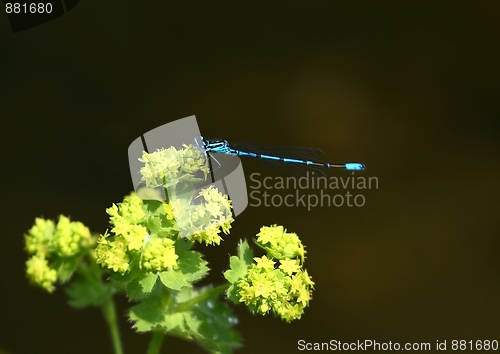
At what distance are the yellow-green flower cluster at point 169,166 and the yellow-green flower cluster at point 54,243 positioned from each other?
0.44 ft

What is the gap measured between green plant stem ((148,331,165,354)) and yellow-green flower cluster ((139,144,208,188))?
241 millimetres

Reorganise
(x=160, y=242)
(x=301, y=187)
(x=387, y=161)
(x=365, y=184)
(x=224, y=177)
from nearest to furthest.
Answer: (x=160, y=242) < (x=224, y=177) < (x=301, y=187) < (x=365, y=184) < (x=387, y=161)

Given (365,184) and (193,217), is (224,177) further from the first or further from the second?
(365,184)

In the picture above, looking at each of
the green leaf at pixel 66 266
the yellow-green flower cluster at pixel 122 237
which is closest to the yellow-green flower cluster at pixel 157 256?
the yellow-green flower cluster at pixel 122 237

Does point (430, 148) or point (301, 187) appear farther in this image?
point (430, 148)

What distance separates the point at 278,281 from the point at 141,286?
226 mm

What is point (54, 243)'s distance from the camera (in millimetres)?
860

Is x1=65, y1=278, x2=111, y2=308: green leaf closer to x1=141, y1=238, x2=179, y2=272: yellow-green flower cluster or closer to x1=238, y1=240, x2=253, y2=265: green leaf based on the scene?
x1=141, y1=238, x2=179, y2=272: yellow-green flower cluster

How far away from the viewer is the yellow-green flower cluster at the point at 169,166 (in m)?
0.90

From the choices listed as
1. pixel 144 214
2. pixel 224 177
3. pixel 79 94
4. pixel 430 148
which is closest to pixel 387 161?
pixel 430 148

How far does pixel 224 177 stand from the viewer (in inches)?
39.5

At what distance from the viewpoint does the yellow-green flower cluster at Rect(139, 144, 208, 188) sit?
2.97 feet

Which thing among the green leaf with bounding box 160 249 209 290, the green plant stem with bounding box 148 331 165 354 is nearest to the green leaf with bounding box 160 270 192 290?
the green leaf with bounding box 160 249 209 290
